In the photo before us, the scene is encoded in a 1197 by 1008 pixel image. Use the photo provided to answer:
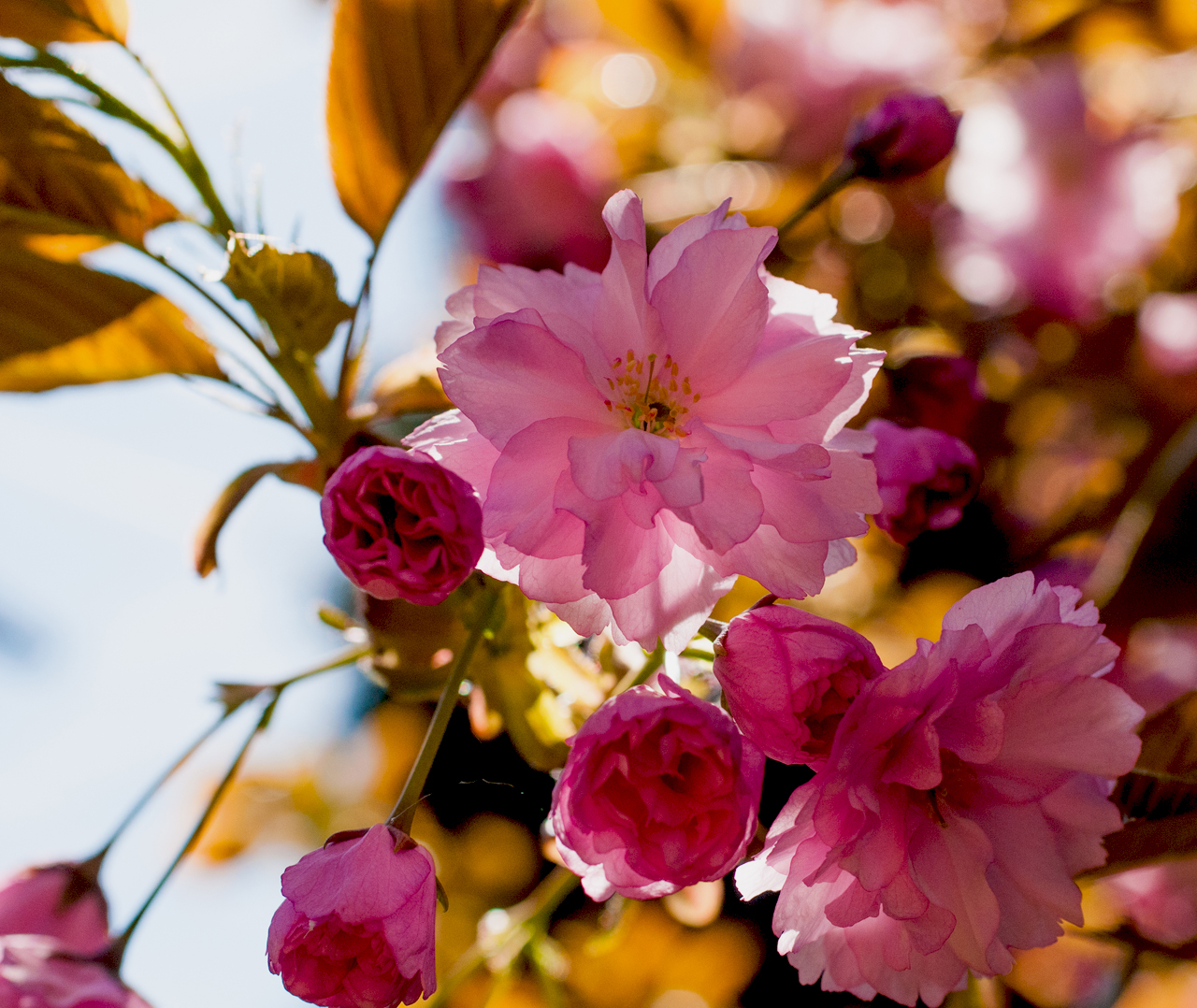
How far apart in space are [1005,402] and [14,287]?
94 centimetres

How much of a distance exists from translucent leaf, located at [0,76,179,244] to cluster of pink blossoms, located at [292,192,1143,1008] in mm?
271

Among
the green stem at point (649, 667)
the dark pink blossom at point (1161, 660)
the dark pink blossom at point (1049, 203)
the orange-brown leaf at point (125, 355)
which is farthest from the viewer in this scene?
the dark pink blossom at point (1049, 203)

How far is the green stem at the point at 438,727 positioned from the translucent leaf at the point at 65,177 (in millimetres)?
333

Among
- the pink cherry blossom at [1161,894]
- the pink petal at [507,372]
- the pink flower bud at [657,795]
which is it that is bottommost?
the pink cherry blossom at [1161,894]

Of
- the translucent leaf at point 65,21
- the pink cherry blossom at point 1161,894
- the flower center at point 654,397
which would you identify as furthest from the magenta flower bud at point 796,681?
the pink cherry blossom at point 1161,894

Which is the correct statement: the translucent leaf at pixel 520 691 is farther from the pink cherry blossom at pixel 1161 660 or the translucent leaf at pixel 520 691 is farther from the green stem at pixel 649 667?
the pink cherry blossom at pixel 1161 660

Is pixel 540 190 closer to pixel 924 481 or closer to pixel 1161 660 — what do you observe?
pixel 924 481

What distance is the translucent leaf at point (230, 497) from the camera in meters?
0.53

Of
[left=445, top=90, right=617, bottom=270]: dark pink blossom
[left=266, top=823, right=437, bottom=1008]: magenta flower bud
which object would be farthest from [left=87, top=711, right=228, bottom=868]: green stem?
[left=445, top=90, right=617, bottom=270]: dark pink blossom

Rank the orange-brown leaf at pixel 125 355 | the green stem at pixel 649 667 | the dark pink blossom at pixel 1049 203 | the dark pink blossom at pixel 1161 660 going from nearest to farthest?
the green stem at pixel 649 667
the orange-brown leaf at pixel 125 355
the dark pink blossom at pixel 1161 660
the dark pink blossom at pixel 1049 203

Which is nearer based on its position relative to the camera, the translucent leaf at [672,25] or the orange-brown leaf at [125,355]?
the orange-brown leaf at [125,355]

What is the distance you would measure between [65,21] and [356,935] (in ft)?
1.88

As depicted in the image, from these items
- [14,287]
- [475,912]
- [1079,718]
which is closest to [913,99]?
[1079,718]

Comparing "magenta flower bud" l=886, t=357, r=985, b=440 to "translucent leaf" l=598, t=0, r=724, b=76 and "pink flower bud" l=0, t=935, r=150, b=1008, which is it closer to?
"pink flower bud" l=0, t=935, r=150, b=1008
